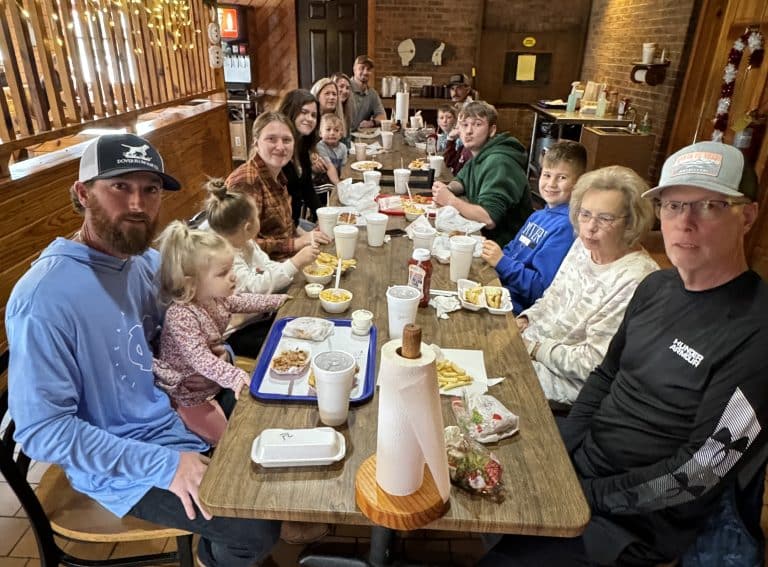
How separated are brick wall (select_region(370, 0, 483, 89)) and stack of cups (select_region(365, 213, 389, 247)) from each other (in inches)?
265

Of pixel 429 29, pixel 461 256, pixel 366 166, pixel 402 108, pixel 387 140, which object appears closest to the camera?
pixel 461 256

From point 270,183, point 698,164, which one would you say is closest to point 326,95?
point 270,183

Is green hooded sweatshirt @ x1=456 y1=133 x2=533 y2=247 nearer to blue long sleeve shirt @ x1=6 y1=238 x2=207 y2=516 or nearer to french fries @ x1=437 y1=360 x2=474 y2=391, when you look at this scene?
french fries @ x1=437 y1=360 x2=474 y2=391

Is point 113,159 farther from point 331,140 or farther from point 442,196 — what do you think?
point 331,140

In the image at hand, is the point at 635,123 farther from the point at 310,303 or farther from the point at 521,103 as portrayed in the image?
the point at 310,303

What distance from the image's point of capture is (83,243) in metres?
1.38

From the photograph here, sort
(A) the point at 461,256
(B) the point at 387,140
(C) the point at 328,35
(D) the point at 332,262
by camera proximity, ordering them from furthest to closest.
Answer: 1. (C) the point at 328,35
2. (B) the point at 387,140
3. (D) the point at 332,262
4. (A) the point at 461,256

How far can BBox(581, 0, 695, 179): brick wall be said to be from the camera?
523cm

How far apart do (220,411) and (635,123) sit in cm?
597

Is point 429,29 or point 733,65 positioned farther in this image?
point 429,29

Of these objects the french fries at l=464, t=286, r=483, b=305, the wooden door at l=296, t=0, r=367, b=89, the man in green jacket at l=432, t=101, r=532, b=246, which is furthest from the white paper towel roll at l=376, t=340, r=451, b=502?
the wooden door at l=296, t=0, r=367, b=89

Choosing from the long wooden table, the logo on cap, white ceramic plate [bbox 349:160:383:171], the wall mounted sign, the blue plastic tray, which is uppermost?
the wall mounted sign

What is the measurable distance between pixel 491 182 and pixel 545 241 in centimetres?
67

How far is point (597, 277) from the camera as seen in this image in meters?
1.73
